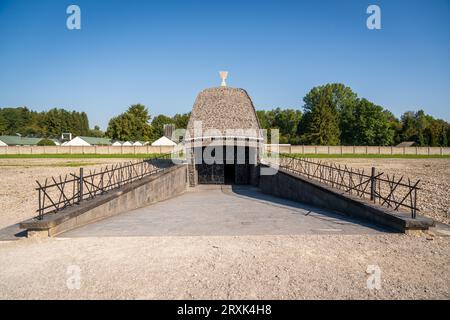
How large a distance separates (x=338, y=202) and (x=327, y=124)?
195ft

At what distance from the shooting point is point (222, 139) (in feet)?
76.3

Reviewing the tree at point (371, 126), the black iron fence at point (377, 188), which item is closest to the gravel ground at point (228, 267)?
the black iron fence at point (377, 188)

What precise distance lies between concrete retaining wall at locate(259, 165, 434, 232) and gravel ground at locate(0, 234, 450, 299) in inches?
19.2

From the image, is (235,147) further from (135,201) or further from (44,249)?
(44,249)

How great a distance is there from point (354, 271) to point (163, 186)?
1285 cm

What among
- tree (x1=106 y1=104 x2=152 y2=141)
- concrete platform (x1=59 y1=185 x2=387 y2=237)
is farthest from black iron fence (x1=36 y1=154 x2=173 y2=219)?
tree (x1=106 y1=104 x2=152 y2=141)

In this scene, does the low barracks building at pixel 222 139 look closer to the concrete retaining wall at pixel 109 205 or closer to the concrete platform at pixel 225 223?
the concrete retaining wall at pixel 109 205

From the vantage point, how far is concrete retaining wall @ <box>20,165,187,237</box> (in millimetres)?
7523

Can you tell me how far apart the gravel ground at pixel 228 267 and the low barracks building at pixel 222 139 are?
1610 cm

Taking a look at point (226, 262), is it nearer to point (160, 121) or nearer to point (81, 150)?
point (81, 150)

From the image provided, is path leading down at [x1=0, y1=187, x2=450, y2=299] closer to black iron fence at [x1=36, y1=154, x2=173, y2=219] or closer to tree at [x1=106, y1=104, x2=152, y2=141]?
black iron fence at [x1=36, y1=154, x2=173, y2=219]

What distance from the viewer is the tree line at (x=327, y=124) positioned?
67250 millimetres
